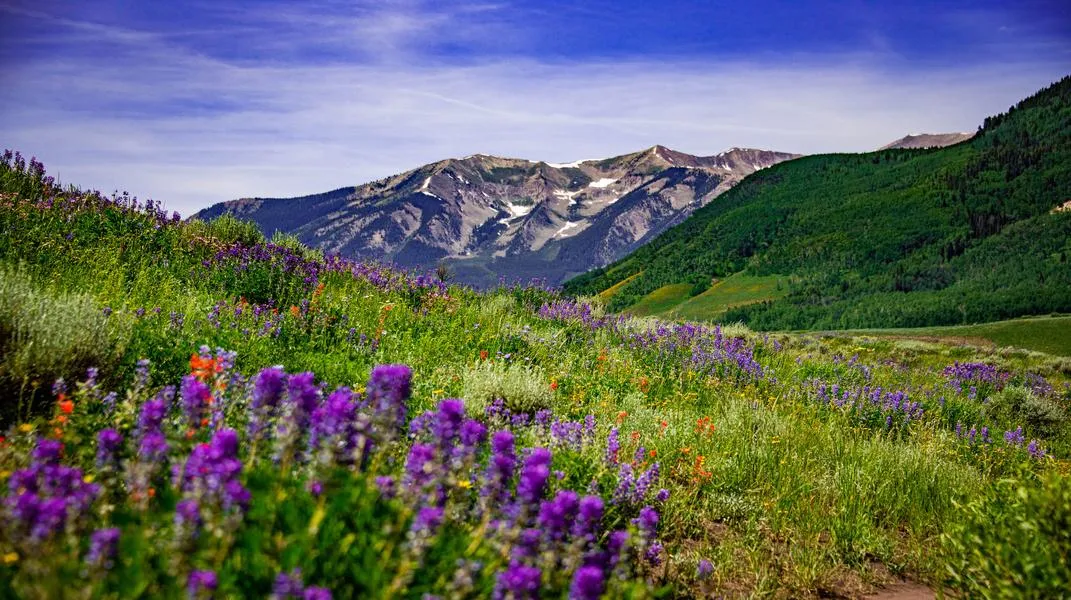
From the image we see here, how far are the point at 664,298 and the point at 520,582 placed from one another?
568ft

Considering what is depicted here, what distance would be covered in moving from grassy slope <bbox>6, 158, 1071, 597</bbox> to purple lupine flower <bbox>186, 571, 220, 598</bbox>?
219mm

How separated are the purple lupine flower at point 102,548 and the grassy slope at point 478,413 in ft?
0.21

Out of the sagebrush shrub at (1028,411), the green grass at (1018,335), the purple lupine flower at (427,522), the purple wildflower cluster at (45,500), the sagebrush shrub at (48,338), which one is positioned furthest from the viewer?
the green grass at (1018,335)

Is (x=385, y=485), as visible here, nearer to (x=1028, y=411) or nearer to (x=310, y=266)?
(x=310, y=266)

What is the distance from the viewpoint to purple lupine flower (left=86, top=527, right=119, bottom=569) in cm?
173

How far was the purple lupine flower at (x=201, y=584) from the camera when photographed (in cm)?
168

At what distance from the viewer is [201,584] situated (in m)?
1.72

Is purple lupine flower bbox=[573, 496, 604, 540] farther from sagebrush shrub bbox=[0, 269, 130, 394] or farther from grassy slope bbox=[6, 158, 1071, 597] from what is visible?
sagebrush shrub bbox=[0, 269, 130, 394]

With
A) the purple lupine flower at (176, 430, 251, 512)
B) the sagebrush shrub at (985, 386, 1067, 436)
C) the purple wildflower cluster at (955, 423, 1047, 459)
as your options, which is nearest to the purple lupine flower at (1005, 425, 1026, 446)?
the purple wildflower cluster at (955, 423, 1047, 459)

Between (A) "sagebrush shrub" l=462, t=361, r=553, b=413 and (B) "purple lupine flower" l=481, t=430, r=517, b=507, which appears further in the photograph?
(A) "sagebrush shrub" l=462, t=361, r=553, b=413

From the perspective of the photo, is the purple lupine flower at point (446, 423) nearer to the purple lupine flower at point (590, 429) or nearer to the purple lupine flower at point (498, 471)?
the purple lupine flower at point (498, 471)

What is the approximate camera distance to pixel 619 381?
756 centimetres

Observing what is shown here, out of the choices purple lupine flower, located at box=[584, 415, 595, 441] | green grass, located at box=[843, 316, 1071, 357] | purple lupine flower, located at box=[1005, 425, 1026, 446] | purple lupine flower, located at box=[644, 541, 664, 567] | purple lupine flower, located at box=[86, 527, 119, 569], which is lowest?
green grass, located at box=[843, 316, 1071, 357]

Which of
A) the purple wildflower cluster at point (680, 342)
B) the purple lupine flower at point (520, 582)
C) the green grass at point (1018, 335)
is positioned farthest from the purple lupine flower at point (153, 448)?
the green grass at point (1018, 335)
